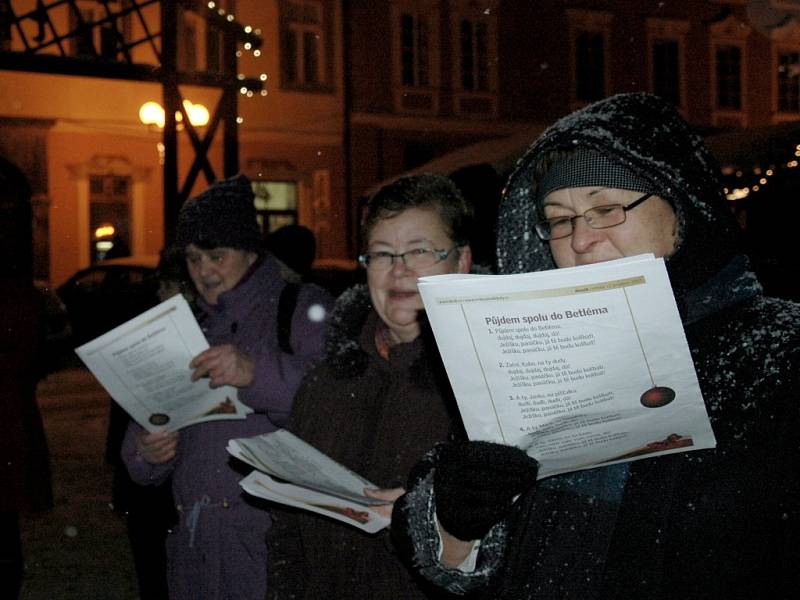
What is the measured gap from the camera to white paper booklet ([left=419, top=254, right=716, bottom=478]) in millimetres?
1368

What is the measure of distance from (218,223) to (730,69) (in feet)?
80.3

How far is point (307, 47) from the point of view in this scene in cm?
2102

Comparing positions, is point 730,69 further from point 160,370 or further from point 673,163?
point 673,163

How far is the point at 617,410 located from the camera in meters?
1.45

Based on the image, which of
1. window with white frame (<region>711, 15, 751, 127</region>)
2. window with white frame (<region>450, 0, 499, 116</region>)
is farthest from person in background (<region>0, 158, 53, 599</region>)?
window with white frame (<region>711, 15, 751, 127</region>)

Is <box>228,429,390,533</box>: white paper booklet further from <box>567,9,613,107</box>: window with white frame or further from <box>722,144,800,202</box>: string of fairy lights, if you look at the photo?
<box>567,9,613,107</box>: window with white frame

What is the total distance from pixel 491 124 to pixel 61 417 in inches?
595

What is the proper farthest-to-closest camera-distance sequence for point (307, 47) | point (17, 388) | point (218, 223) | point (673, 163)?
point (307, 47), point (17, 388), point (218, 223), point (673, 163)

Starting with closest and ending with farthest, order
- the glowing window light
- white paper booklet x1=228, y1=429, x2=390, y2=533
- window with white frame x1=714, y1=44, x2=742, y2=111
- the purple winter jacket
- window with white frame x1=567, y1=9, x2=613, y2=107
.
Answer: white paper booklet x1=228, y1=429, x2=390, y2=533 → the purple winter jacket → the glowing window light → window with white frame x1=567, y1=9, x2=613, y2=107 → window with white frame x1=714, y1=44, x2=742, y2=111

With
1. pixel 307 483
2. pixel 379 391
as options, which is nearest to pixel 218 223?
pixel 379 391

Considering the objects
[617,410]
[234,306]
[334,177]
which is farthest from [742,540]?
[334,177]

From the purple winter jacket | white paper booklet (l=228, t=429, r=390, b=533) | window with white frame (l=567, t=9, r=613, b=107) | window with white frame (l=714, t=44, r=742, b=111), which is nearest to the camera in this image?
white paper booklet (l=228, t=429, r=390, b=533)

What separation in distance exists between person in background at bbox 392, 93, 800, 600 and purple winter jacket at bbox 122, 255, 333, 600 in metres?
1.17

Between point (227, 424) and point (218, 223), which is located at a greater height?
point (218, 223)
